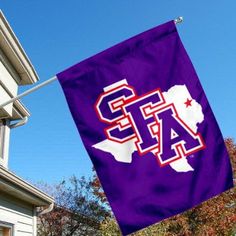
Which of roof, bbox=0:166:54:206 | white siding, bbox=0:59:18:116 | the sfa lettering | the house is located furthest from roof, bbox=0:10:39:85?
the sfa lettering

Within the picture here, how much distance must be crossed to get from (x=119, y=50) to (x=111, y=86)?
40cm

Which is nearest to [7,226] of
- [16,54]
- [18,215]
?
[18,215]

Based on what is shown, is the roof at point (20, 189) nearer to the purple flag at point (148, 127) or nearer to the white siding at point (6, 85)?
the white siding at point (6, 85)

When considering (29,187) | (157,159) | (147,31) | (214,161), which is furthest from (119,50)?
(29,187)

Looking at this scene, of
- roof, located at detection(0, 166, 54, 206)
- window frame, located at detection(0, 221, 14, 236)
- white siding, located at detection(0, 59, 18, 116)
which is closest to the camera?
roof, located at detection(0, 166, 54, 206)

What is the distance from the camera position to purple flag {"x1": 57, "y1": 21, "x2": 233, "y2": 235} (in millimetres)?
4520

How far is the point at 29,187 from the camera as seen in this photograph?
813 cm

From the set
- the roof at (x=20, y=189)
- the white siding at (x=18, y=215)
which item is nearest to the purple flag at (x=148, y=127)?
the roof at (x=20, y=189)

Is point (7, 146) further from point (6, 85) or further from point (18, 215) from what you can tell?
point (18, 215)

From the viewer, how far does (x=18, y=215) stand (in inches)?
335

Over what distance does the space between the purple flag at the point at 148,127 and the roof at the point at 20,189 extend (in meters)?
2.85

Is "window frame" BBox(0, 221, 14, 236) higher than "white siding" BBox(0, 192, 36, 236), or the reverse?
"white siding" BBox(0, 192, 36, 236)

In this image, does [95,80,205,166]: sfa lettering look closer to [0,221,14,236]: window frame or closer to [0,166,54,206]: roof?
[0,166,54,206]: roof

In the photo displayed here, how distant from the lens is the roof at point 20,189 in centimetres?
708
